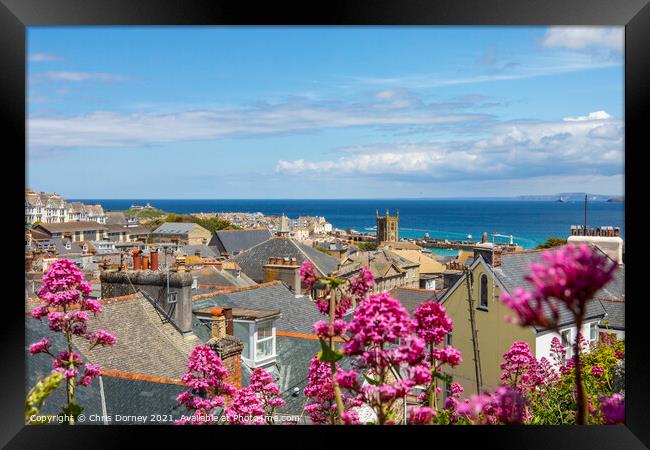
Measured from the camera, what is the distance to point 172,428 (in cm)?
285

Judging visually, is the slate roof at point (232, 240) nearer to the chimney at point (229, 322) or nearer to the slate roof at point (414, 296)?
the slate roof at point (414, 296)

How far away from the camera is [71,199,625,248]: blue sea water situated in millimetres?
6418

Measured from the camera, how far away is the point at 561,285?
1.00 meters

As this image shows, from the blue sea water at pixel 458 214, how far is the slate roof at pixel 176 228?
2259mm

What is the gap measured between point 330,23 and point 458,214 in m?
6.42

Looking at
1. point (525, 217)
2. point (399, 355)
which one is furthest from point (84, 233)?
point (399, 355)

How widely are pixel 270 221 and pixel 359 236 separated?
3.57 meters

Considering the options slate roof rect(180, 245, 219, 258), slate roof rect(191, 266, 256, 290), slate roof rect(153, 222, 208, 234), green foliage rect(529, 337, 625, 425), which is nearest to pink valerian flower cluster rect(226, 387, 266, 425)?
green foliage rect(529, 337, 625, 425)

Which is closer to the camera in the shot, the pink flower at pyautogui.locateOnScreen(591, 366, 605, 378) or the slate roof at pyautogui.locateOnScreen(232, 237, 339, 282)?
the pink flower at pyautogui.locateOnScreen(591, 366, 605, 378)

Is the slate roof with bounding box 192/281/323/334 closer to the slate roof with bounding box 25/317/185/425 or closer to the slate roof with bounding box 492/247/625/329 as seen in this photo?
the slate roof with bounding box 25/317/185/425

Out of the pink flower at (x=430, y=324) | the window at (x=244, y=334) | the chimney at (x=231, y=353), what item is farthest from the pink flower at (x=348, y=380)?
the window at (x=244, y=334)

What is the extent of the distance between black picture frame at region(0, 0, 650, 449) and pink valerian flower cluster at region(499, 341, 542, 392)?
212 mm

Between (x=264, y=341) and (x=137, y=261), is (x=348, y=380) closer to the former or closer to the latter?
(x=264, y=341)

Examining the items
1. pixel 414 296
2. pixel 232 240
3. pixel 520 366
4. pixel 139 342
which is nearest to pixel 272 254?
pixel 232 240
